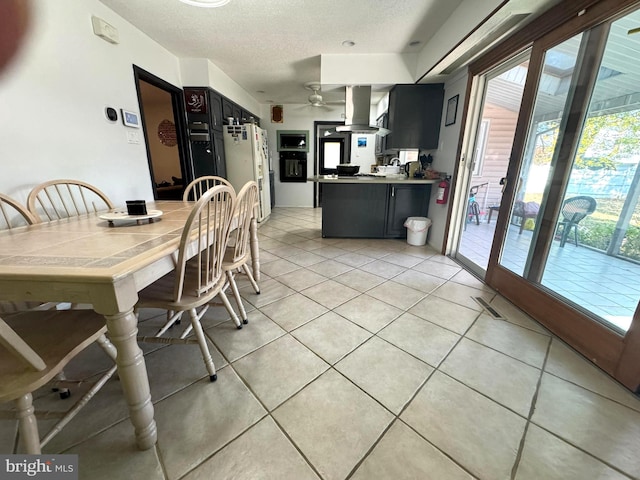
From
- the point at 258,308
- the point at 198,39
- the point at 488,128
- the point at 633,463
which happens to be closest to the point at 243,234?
the point at 258,308

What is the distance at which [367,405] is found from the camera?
1.15 meters

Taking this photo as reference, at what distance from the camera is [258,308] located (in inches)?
76.2

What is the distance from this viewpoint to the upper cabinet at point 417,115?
132 inches

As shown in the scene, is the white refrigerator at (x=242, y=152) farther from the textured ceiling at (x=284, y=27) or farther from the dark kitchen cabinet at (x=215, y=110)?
the textured ceiling at (x=284, y=27)

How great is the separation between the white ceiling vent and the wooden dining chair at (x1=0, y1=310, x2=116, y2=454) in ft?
10.0

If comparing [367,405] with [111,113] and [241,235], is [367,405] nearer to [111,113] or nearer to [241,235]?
[241,235]

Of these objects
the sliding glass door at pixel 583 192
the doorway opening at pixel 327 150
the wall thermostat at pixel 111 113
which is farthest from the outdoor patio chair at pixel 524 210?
the doorway opening at pixel 327 150

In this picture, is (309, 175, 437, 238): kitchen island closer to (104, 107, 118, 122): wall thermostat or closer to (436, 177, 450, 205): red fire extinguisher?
(436, 177, 450, 205): red fire extinguisher

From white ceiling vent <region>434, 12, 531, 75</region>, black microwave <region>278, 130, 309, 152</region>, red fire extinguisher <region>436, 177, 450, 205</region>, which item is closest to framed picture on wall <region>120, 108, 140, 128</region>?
white ceiling vent <region>434, 12, 531, 75</region>

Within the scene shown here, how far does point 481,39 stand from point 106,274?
10.1ft

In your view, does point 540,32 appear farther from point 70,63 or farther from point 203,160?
point 203,160

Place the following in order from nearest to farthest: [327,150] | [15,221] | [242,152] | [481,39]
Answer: [15,221] < [481,39] < [242,152] < [327,150]

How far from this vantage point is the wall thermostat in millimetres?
2346

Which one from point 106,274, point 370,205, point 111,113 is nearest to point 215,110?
point 111,113
